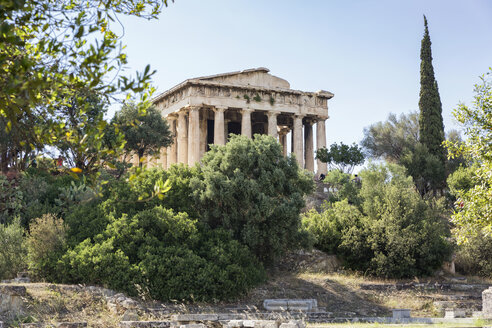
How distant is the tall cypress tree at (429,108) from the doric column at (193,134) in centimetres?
1545

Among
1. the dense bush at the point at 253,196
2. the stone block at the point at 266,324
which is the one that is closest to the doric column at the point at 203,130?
the dense bush at the point at 253,196

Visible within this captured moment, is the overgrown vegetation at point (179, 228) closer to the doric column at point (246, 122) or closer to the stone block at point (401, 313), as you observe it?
the stone block at point (401, 313)

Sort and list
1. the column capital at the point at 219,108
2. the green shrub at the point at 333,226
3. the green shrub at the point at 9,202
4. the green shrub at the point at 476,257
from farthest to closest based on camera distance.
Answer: the column capital at the point at 219,108
the green shrub at the point at 476,257
the green shrub at the point at 333,226
the green shrub at the point at 9,202

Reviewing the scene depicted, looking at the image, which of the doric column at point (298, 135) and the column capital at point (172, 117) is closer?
the doric column at point (298, 135)

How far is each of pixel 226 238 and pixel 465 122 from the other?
8510 millimetres

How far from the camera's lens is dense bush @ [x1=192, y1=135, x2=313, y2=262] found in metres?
18.5

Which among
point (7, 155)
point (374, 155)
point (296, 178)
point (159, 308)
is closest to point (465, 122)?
point (296, 178)

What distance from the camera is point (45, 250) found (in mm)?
16859

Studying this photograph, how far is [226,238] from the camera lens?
1819cm

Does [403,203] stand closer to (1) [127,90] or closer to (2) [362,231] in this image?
(2) [362,231]

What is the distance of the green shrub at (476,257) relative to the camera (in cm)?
2278

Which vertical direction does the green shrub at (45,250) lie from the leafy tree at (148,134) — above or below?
below

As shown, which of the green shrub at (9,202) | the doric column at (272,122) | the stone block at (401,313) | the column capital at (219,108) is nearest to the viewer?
the stone block at (401,313)

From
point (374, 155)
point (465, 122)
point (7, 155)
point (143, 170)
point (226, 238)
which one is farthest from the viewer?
point (374, 155)
